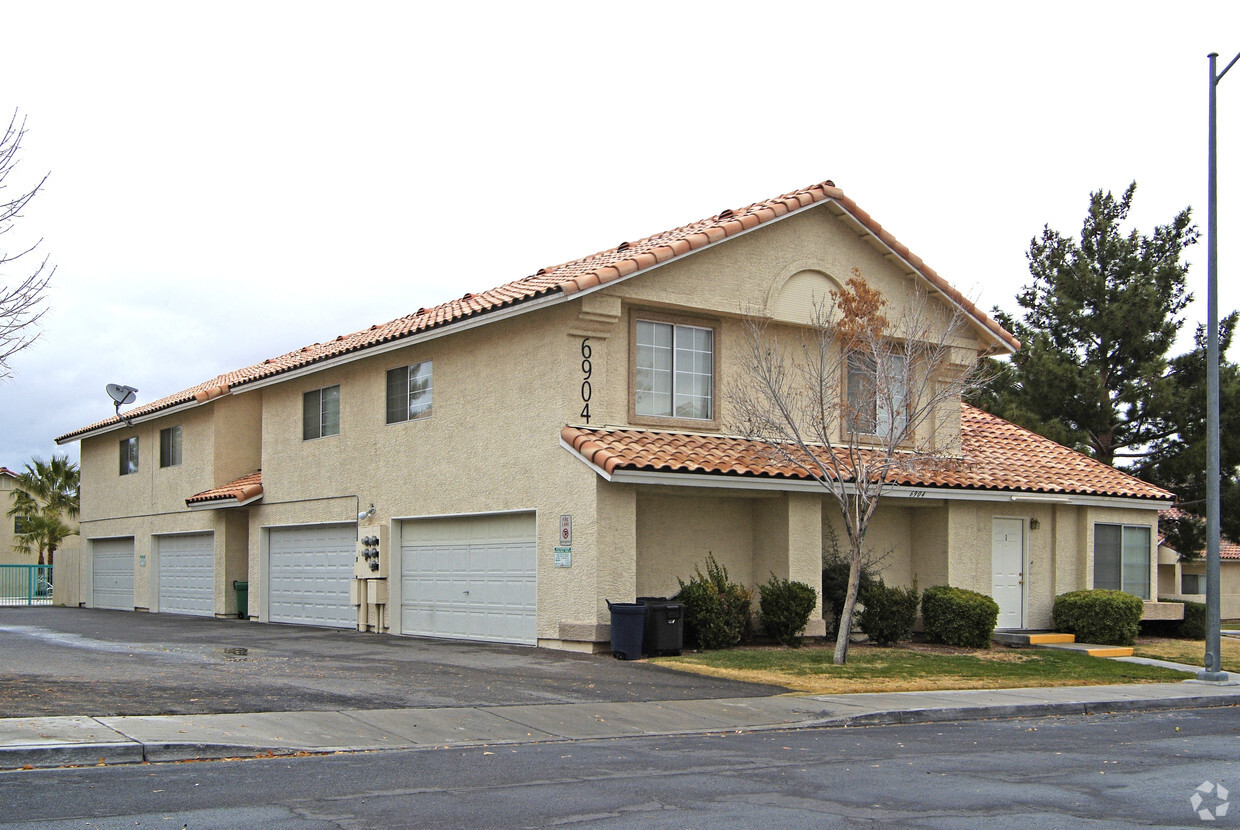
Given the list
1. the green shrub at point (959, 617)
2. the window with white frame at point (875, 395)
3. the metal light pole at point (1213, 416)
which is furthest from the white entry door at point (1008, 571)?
the metal light pole at point (1213, 416)

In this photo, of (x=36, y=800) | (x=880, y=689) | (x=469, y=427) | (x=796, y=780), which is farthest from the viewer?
(x=469, y=427)

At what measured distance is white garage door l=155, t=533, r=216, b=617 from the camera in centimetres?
3042

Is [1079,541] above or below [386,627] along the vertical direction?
above

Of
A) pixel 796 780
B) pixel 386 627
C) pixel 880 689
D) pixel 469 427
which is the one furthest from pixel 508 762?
pixel 386 627

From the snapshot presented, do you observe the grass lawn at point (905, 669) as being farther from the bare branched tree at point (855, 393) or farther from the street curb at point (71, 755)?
the street curb at point (71, 755)

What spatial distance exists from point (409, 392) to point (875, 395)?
8.84 m

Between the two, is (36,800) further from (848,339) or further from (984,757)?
(848,339)

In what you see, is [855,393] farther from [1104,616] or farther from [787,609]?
[1104,616]

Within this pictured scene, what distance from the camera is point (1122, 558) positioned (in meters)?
25.0

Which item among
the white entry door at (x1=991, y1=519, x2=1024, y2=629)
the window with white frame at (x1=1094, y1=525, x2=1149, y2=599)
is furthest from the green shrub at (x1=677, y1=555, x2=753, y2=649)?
the window with white frame at (x1=1094, y1=525, x2=1149, y2=599)

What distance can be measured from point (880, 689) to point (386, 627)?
1094 cm

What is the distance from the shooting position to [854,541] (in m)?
18.0

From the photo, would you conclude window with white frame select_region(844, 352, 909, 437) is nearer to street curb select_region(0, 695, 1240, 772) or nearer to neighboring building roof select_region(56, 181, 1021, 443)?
neighboring building roof select_region(56, 181, 1021, 443)

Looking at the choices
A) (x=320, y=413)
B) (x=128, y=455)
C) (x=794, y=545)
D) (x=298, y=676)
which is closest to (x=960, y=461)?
(x=794, y=545)
